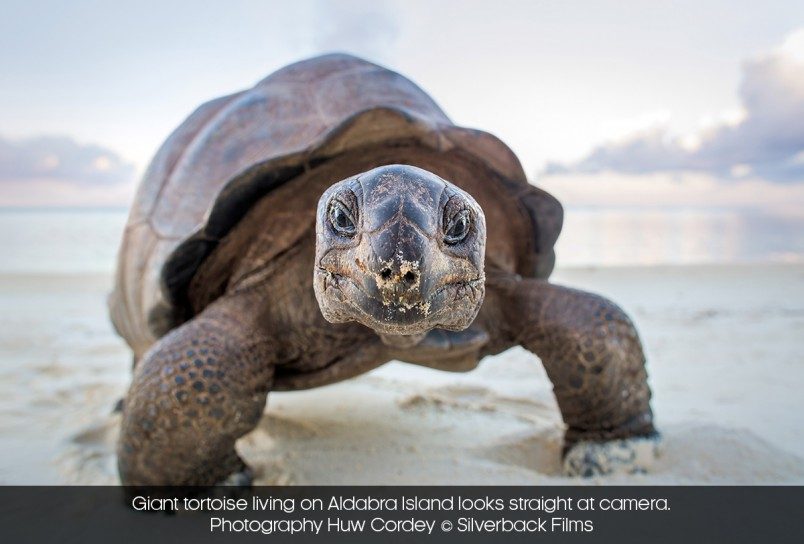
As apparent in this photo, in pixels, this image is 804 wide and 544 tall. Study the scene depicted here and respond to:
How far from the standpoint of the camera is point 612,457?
295 centimetres

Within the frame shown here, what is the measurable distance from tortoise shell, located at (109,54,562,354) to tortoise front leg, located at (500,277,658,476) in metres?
0.55

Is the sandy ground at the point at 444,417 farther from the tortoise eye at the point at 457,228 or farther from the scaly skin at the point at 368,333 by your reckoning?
the tortoise eye at the point at 457,228

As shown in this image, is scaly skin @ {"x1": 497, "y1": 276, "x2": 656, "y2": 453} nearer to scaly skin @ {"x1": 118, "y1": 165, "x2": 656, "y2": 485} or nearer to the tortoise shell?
scaly skin @ {"x1": 118, "y1": 165, "x2": 656, "y2": 485}

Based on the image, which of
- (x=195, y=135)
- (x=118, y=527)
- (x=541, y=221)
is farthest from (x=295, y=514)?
(x=195, y=135)

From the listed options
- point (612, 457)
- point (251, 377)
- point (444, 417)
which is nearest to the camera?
point (251, 377)

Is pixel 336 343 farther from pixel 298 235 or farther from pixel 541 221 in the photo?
pixel 541 221

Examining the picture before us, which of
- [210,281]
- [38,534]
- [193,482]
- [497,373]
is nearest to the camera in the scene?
[38,534]

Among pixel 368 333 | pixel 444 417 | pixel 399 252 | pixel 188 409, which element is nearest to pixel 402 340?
pixel 368 333

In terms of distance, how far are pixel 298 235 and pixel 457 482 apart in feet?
4.11

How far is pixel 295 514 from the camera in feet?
8.30

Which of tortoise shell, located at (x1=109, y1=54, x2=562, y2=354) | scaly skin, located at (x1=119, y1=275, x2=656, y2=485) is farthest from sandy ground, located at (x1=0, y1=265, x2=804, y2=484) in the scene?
tortoise shell, located at (x1=109, y1=54, x2=562, y2=354)

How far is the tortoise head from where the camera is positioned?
1.67 meters

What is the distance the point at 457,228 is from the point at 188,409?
1343 millimetres
